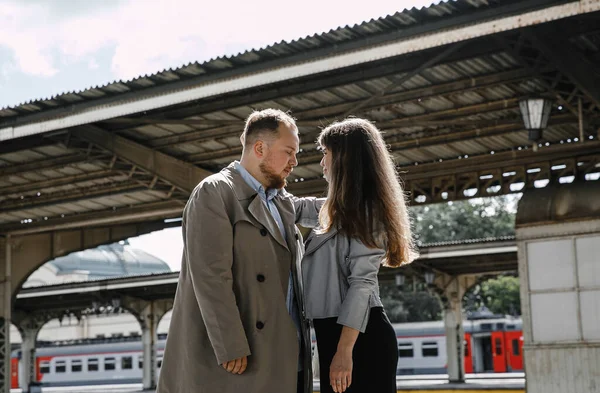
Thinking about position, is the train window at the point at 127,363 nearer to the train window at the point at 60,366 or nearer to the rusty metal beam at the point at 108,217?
the train window at the point at 60,366

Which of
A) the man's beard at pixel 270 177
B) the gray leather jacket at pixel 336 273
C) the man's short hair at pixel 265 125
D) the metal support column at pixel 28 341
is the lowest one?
the metal support column at pixel 28 341

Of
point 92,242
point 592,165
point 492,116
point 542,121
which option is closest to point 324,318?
point 542,121

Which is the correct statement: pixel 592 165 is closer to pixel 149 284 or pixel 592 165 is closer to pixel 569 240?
pixel 569 240

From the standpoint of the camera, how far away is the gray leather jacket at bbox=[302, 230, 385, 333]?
4293 millimetres

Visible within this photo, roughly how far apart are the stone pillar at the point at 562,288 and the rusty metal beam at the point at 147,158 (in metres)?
5.58

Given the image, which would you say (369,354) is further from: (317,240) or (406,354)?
(406,354)

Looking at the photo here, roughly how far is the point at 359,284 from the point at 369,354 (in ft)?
1.02

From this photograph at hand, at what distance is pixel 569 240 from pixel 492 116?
2.33 m

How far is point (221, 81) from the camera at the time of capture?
11.3 meters

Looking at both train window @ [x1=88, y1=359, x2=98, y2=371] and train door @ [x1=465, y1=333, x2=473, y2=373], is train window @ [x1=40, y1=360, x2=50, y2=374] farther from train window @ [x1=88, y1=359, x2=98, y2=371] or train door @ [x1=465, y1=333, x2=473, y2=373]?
train door @ [x1=465, y1=333, x2=473, y2=373]

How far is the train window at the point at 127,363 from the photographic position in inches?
1731

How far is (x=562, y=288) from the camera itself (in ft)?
48.4

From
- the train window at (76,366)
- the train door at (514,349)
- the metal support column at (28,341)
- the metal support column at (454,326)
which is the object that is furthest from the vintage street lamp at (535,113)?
the train window at (76,366)

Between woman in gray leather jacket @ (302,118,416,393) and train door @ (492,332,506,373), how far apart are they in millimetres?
37331
